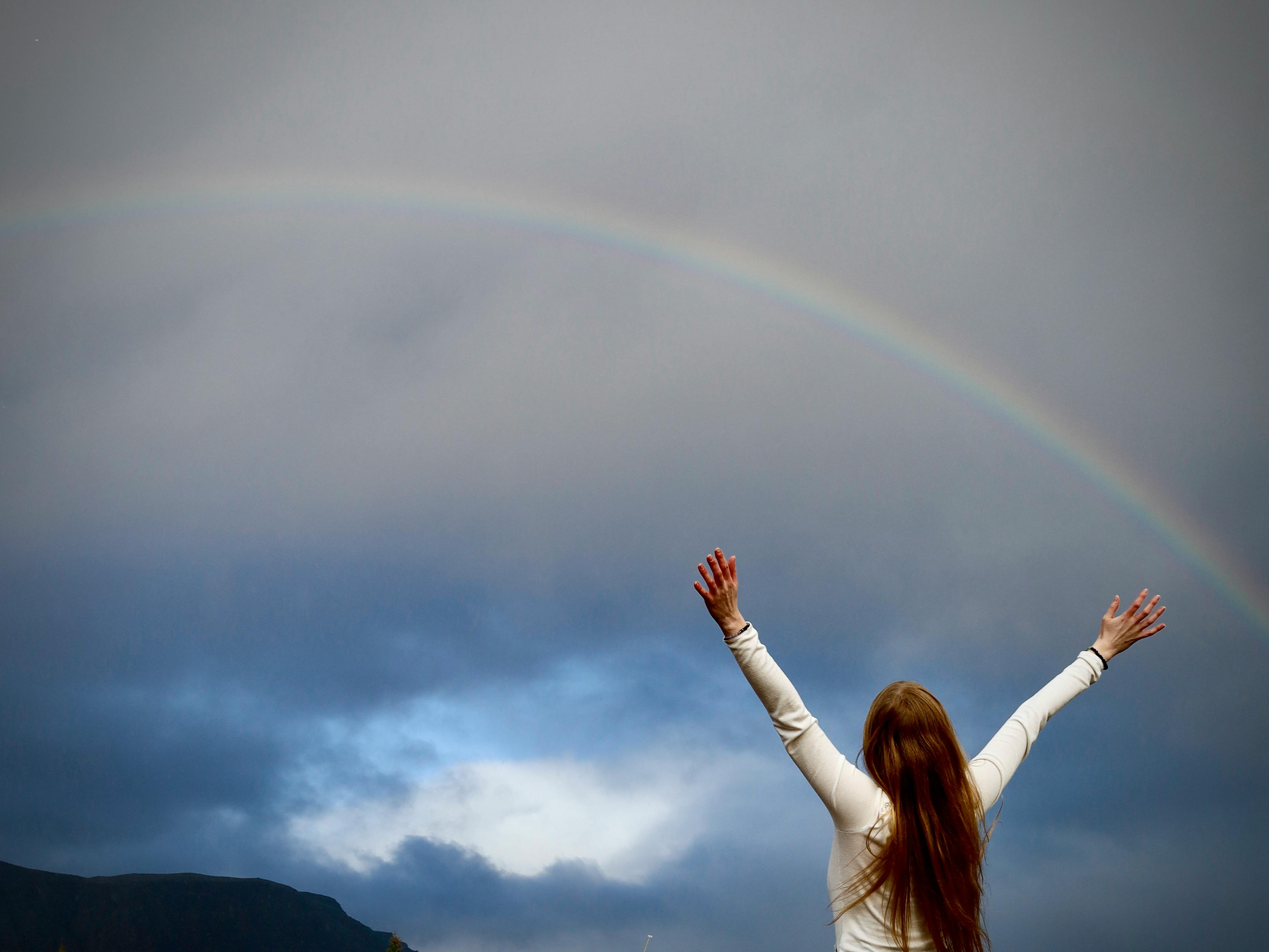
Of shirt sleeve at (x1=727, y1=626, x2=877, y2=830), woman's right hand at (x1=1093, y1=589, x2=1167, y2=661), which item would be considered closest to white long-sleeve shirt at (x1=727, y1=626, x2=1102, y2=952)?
shirt sleeve at (x1=727, y1=626, x2=877, y2=830)

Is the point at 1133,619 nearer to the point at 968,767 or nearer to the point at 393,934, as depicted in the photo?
the point at 968,767

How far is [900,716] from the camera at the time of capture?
4242mm

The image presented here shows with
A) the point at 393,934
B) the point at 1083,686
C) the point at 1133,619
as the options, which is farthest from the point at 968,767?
the point at 393,934

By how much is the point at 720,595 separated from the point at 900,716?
98cm

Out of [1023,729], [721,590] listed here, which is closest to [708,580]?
[721,590]

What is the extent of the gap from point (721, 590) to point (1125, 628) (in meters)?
3.01

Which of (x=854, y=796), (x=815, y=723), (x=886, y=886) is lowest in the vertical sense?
(x=886, y=886)

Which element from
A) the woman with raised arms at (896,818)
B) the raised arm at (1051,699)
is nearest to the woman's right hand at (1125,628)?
the raised arm at (1051,699)

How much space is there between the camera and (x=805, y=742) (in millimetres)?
4148

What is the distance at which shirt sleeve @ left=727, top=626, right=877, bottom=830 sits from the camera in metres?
4.06

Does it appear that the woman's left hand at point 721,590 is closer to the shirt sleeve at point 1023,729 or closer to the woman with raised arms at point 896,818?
the woman with raised arms at point 896,818

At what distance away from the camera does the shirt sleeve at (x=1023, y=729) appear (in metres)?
4.62

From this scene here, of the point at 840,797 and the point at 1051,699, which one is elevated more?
the point at 1051,699

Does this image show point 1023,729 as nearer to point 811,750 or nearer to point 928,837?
point 928,837
